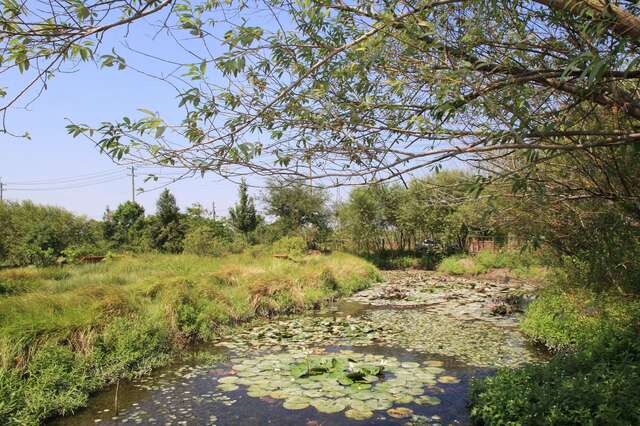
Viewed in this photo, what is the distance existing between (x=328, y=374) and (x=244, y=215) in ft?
68.9

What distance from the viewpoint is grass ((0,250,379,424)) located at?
4.68m

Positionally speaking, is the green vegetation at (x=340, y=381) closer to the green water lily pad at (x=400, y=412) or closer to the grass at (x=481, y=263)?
the green water lily pad at (x=400, y=412)

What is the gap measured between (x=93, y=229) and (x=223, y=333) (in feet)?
60.5

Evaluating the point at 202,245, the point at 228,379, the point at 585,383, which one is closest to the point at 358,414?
the point at 228,379

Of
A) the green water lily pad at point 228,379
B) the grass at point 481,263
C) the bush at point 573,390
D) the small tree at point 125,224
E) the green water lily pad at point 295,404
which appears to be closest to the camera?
the bush at point 573,390

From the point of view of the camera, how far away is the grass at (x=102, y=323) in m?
4.68

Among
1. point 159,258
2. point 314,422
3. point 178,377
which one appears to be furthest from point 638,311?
point 159,258

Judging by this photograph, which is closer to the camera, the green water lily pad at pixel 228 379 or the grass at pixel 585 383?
the grass at pixel 585 383

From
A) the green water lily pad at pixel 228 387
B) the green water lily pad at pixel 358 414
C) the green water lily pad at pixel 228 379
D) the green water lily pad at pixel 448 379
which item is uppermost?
the green water lily pad at pixel 228 379

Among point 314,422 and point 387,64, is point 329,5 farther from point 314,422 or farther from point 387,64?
point 314,422

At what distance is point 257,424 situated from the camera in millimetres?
4266

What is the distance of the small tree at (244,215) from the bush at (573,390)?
22.2m

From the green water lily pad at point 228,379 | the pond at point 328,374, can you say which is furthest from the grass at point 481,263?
the green water lily pad at point 228,379

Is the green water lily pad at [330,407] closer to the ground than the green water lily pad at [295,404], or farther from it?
closer to the ground
